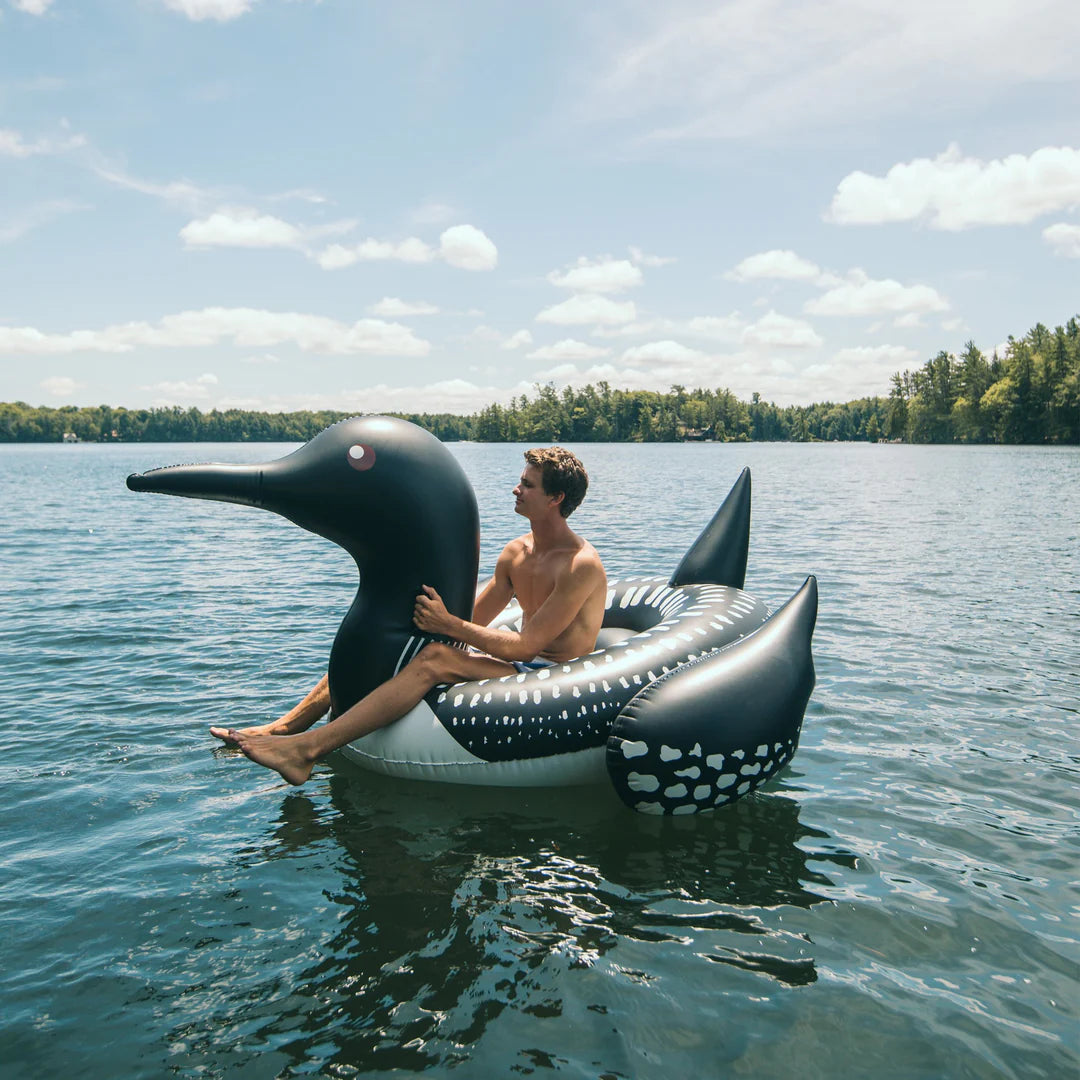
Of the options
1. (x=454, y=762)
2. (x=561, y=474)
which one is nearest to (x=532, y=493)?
(x=561, y=474)

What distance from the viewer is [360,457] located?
14.6 ft

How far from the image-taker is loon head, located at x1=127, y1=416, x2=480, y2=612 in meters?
4.46

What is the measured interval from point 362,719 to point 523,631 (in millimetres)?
960

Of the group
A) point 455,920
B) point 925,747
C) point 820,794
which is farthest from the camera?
point 925,747

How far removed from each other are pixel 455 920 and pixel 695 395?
16141 cm

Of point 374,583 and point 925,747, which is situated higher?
point 374,583

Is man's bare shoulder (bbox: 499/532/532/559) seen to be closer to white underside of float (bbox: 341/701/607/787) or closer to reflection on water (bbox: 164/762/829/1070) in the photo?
white underside of float (bbox: 341/701/607/787)

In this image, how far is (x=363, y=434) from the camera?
178 inches

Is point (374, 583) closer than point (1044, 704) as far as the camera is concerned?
Yes

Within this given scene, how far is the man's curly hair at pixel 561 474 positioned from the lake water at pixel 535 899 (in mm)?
1606

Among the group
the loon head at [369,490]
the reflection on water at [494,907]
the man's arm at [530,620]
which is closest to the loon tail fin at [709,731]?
the reflection on water at [494,907]

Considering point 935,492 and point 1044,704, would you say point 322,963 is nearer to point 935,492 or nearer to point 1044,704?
point 1044,704

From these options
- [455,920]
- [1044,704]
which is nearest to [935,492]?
[1044,704]

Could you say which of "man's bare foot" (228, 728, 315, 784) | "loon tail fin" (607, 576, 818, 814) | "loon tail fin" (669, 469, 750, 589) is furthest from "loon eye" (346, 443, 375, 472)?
"loon tail fin" (669, 469, 750, 589)
